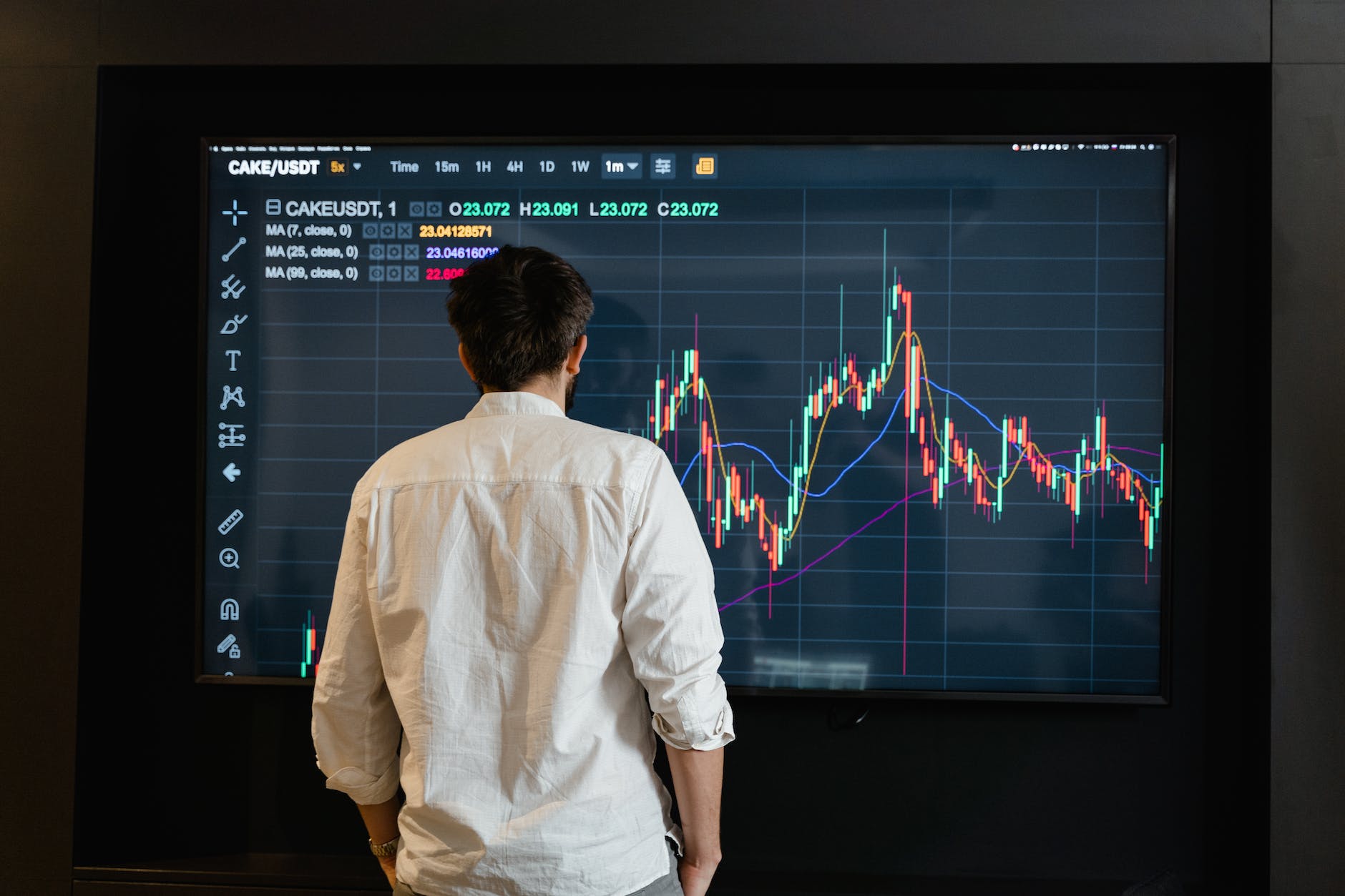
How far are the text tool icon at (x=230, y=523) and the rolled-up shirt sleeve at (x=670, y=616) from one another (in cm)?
116

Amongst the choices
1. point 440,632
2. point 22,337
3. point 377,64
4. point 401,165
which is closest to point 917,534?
point 440,632

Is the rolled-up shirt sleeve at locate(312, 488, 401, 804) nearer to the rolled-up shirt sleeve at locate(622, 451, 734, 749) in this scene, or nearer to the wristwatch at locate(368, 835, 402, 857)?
the wristwatch at locate(368, 835, 402, 857)

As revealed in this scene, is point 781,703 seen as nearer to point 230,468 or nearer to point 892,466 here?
point 892,466

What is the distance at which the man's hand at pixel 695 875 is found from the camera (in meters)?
1.18

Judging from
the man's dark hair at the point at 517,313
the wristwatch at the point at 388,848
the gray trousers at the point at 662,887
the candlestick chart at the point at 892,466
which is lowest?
the wristwatch at the point at 388,848

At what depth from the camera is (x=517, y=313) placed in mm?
1076

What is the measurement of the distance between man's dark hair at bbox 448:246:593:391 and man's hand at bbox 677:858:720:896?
711 mm

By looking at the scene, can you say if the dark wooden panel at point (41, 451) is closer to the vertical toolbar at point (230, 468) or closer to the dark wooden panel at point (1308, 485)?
the vertical toolbar at point (230, 468)

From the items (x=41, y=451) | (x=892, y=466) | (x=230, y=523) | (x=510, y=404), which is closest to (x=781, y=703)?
(x=892, y=466)

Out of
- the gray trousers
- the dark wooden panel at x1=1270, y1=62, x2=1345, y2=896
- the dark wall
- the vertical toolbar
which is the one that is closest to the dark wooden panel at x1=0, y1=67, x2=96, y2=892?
the dark wall

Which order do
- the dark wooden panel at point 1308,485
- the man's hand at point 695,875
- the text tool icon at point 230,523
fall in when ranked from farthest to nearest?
1. the text tool icon at point 230,523
2. the dark wooden panel at point 1308,485
3. the man's hand at point 695,875

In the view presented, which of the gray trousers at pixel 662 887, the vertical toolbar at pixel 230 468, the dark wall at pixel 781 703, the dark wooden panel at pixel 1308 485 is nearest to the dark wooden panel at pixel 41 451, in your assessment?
the dark wall at pixel 781 703

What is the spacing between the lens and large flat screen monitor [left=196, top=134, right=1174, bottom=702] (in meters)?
1.77

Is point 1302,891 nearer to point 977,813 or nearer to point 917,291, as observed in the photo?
point 977,813
